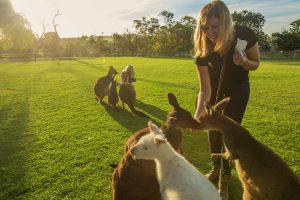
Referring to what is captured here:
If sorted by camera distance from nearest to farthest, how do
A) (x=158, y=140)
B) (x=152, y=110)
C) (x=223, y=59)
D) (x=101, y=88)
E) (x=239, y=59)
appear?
(x=158, y=140) < (x=239, y=59) < (x=223, y=59) < (x=152, y=110) < (x=101, y=88)

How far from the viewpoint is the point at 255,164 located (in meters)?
3.80

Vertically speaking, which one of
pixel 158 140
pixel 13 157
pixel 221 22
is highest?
pixel 221 22

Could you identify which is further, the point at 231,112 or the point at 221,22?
the point at 231,112

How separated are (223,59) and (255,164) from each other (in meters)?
1.49

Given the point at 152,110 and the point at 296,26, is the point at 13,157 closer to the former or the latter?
the point at 152,110

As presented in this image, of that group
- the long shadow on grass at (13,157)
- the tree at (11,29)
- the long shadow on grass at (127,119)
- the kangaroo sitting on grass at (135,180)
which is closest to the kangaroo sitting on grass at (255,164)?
the kangaroo sitting on grass at (135,180)

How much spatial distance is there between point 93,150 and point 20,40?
60609mm

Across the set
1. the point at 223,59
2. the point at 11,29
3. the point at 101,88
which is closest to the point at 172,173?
the point at 223,59

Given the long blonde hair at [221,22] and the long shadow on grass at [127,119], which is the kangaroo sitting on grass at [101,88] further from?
the long blonde hair at [221,22]

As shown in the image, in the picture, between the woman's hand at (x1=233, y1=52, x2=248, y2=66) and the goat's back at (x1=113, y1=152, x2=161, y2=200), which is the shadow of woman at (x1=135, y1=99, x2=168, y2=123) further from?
the woman's hand at (x1=233, y1=52, x2=248, y2=66)

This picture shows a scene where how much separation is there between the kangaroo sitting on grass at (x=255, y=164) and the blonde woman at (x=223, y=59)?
585 mm

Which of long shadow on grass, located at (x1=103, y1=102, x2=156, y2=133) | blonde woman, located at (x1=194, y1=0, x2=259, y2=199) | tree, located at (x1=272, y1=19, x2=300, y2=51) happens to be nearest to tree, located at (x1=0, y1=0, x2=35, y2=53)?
tree, located at (x1=272, y1=19, x2=300, y2=51)

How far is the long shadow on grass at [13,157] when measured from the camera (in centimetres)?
532

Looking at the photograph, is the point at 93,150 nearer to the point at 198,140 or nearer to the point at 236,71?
the point at 198,140
